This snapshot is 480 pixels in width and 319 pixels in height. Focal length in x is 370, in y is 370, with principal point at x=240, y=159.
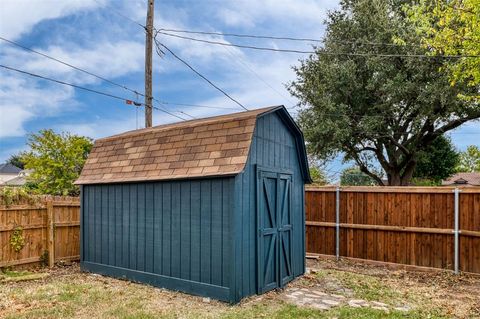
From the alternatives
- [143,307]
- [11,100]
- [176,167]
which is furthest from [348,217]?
[11,100]

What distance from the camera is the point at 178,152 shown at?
628 cm

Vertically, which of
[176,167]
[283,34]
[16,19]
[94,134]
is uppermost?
[283,34]

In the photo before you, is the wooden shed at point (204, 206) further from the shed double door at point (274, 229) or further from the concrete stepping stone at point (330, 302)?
the concrete stepping stone at point (330, 302)

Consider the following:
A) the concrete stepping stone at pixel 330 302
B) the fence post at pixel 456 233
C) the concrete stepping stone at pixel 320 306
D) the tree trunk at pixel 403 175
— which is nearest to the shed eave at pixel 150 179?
the concrete stepping stone at pixel 320 306

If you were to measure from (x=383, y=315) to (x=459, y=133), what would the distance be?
15735 millimetres

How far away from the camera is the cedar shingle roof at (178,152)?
559 cm

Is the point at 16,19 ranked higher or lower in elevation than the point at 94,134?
higher

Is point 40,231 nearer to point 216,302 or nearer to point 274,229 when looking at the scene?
point 216,302

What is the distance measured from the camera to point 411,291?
242 inches

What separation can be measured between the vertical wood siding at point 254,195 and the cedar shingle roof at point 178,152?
262 mm

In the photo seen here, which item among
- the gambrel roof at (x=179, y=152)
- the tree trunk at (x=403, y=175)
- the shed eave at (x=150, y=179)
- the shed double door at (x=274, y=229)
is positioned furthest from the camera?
the tree trunk at (x=403, y=175)

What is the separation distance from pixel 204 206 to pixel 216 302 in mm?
1397

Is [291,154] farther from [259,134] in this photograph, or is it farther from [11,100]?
[11,100]

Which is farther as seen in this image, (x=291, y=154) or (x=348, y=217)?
(x=348, y=217)
